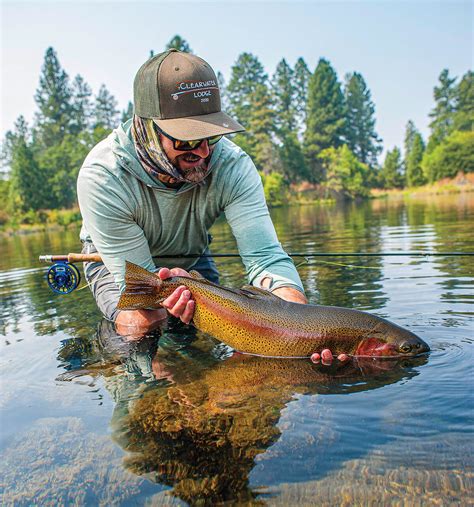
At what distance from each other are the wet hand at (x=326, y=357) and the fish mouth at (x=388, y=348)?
11 cm

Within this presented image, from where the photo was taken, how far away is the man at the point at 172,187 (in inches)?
133

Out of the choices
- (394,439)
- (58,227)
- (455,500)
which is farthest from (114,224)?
(58,227)

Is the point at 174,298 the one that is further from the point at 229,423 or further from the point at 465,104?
the point at 465,104

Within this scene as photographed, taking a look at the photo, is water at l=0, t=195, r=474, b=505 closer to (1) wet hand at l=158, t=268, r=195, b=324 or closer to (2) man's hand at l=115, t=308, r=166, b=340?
(2) man's hand at l=115, t=308, r=166, b=340

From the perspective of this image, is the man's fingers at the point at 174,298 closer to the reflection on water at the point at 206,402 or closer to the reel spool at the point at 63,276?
the reflection on water at the point at 206,402

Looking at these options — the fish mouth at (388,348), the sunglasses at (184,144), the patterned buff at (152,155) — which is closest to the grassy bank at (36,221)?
the patterned buff at (152,155)

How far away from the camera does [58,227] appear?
41.2 m

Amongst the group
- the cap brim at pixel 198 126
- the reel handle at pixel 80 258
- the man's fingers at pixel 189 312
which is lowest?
the man's fingers at pixel 189 312

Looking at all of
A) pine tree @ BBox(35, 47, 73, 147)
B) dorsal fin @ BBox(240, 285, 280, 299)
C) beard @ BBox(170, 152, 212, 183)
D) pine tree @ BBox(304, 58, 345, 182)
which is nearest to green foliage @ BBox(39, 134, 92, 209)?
pine tree @ BBox(35, 47, 73, 147)

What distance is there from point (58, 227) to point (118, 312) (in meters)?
39.1

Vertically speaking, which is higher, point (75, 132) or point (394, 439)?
point (75, 132)

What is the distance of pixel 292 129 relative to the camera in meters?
83.6

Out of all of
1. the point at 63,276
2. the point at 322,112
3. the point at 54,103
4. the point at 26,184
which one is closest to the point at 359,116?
the point at 322,112

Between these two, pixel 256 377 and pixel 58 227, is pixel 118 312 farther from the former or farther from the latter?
pixel 58 227
